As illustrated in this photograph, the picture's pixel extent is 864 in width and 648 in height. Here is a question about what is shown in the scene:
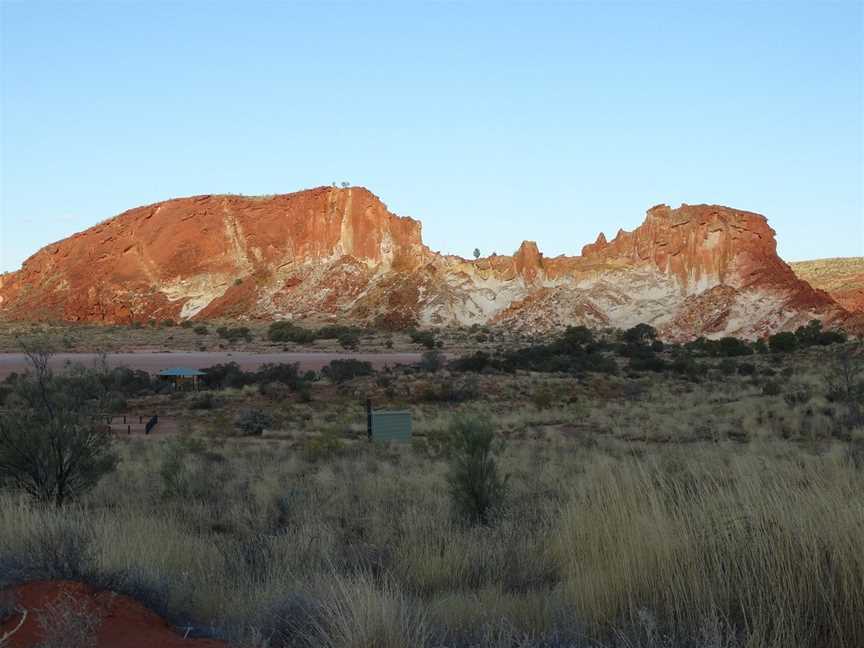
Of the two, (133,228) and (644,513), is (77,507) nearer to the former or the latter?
(644,513)

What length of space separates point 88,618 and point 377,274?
95.7m

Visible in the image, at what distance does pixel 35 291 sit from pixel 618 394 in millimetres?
97395

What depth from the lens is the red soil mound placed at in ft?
13.1

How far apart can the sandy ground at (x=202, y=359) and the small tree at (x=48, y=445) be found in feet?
127

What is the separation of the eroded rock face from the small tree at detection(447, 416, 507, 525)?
68.4 m

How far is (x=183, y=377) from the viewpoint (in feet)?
137

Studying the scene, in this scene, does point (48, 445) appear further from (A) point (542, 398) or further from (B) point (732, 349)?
(B) point (732, 349)

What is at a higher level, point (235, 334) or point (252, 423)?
point (235, 334)

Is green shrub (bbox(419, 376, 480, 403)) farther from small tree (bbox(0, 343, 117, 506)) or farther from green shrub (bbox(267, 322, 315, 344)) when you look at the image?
green shrub (bbox(267, 322, 315, 344))

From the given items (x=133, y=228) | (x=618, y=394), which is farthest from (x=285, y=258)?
(x=618, y=394)

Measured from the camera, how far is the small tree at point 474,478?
Result: 9.52 metres

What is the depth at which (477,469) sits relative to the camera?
9883 millimetres

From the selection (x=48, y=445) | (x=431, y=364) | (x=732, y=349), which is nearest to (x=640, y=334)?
(x=732, y=349)

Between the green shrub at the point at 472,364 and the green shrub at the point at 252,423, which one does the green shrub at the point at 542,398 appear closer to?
the green shrub at the point at 472,364
